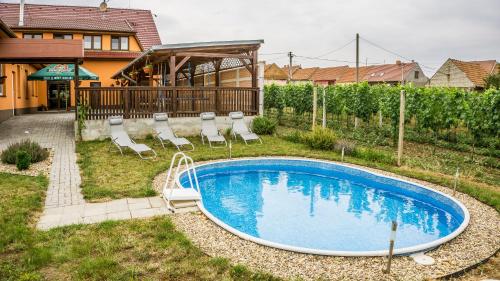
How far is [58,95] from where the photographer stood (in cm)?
2712

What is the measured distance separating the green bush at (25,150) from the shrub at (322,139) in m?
8.19

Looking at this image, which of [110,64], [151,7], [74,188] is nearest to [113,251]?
[74,188]

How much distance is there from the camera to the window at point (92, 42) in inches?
1132

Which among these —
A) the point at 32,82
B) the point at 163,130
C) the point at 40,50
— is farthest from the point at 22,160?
the point at 32,82

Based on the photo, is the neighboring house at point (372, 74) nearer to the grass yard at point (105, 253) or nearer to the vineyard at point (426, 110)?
the vineyard at point (426, 110)

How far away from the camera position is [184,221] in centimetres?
622

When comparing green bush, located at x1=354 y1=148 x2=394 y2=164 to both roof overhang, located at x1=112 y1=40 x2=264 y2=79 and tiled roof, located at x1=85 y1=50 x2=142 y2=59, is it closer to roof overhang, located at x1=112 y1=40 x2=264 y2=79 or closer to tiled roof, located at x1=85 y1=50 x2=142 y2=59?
roof overhang, located at x1=112 y1=40 x2=264 y2=79

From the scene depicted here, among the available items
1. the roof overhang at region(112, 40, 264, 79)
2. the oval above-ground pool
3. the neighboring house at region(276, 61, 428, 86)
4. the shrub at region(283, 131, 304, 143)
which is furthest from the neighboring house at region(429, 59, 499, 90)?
the oval above-ground pool

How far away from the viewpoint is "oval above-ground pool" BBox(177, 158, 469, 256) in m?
6.49

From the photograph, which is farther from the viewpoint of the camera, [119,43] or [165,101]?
[119,43]

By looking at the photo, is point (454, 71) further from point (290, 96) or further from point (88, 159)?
point (88, 159)

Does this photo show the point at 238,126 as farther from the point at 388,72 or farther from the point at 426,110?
the point at 388,72

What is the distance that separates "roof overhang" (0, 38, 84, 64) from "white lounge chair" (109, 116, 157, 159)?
328 cm

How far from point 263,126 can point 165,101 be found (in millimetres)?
3965
